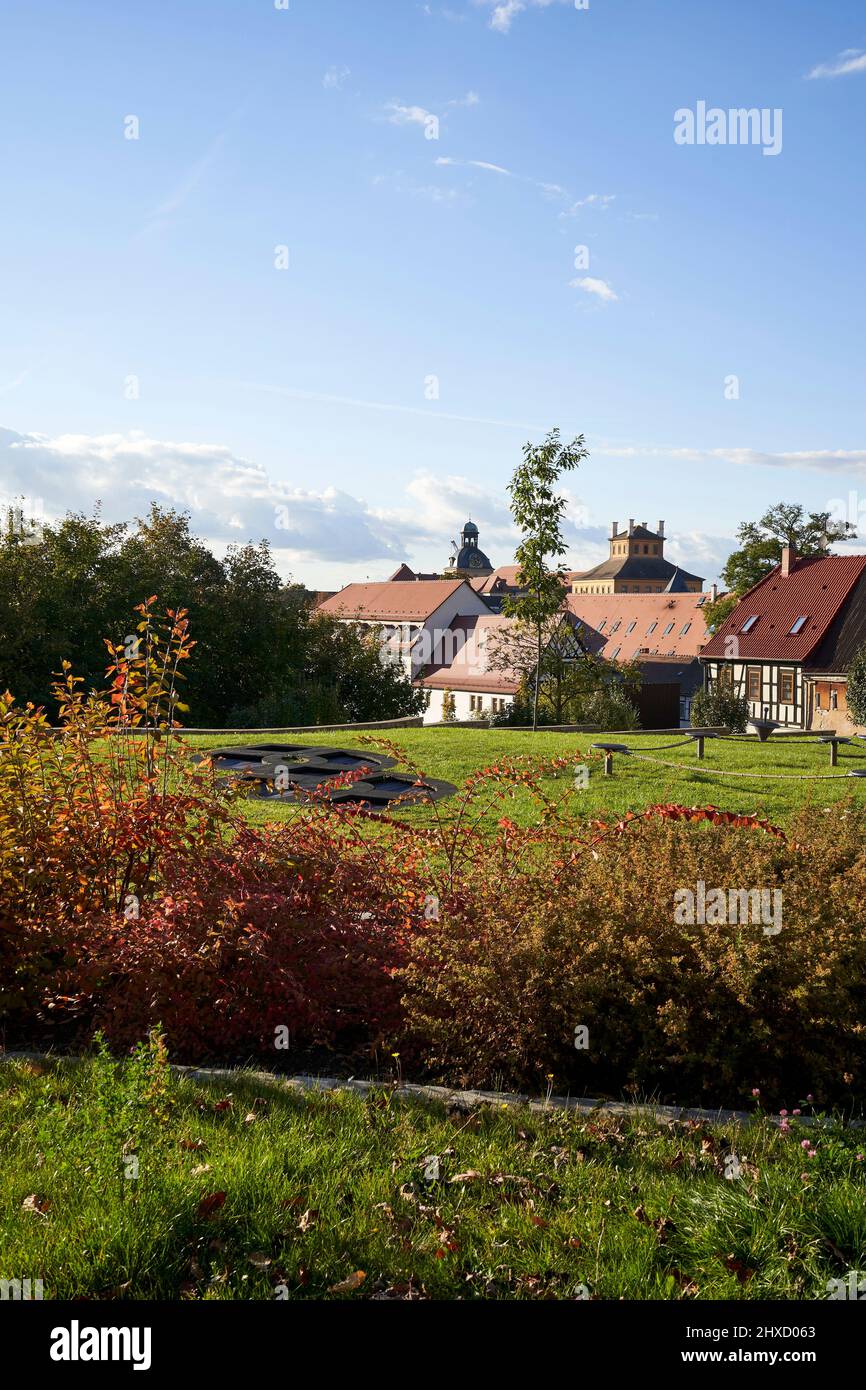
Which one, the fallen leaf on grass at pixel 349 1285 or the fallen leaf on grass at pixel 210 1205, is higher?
the fallen leaf on grass at pixel 210 1205

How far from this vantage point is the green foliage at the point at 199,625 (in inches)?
1143

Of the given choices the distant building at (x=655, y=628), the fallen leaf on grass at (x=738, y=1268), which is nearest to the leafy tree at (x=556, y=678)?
the fallen leaf on grass at (x=738, y=1268)

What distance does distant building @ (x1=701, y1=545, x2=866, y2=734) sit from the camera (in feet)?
152

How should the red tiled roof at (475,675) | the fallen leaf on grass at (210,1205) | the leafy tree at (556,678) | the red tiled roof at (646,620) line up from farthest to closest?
the red tiled roof at (646,620), the red tiled roof at (475,675), the leafy tree at (556,678), the fallen leaf on grass at (210,1205)

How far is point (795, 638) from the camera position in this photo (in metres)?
48.1

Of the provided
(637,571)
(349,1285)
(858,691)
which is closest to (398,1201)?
(349,1285)

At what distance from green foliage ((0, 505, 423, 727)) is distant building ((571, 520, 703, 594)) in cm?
12554

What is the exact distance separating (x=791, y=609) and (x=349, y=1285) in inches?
1953

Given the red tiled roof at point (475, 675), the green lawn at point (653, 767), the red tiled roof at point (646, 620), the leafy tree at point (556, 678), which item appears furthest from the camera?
the red tiled roof at point (646, 620)

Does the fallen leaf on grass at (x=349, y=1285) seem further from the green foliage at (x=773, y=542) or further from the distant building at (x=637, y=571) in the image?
the distant building at (x=637, y=571)

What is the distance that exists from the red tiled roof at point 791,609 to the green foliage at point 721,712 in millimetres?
21330

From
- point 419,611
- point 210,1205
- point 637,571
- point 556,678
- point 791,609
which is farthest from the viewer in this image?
point 637,571

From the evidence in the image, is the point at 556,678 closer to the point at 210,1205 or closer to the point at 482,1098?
the point at 482,1098

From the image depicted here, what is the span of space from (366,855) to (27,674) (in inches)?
963
